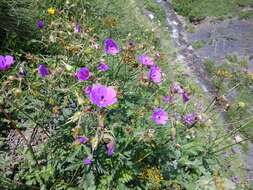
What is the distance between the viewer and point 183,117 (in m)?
3.08

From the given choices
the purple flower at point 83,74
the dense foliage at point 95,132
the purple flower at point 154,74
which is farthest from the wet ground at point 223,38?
the purple flower at point 83,74

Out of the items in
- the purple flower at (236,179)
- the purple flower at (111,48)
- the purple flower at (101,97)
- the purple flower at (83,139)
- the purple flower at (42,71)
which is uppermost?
the purple flower at (101,97)

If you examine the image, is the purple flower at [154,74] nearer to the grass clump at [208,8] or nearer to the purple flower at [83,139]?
the purple flower at [83,139]

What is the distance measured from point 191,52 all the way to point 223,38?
1.14 m

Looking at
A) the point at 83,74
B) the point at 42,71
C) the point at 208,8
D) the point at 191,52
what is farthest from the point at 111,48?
the point at 208,8

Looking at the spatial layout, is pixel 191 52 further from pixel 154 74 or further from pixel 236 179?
pixel 154 74

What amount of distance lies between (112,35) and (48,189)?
3.32 meters

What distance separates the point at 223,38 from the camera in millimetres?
8656

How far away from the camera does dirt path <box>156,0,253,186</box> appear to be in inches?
272

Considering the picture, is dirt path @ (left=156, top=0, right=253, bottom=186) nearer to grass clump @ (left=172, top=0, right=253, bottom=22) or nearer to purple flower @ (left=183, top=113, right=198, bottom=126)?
grass clump @ (left=172, top=0, right=253, bottom=22)

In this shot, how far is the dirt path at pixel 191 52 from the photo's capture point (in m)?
6.91

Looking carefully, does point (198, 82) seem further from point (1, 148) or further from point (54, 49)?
point (1, 148)

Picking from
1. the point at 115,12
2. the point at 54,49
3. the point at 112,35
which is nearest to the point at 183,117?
the point at 54,49

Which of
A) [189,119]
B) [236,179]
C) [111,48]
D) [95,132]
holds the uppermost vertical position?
[111,48]
